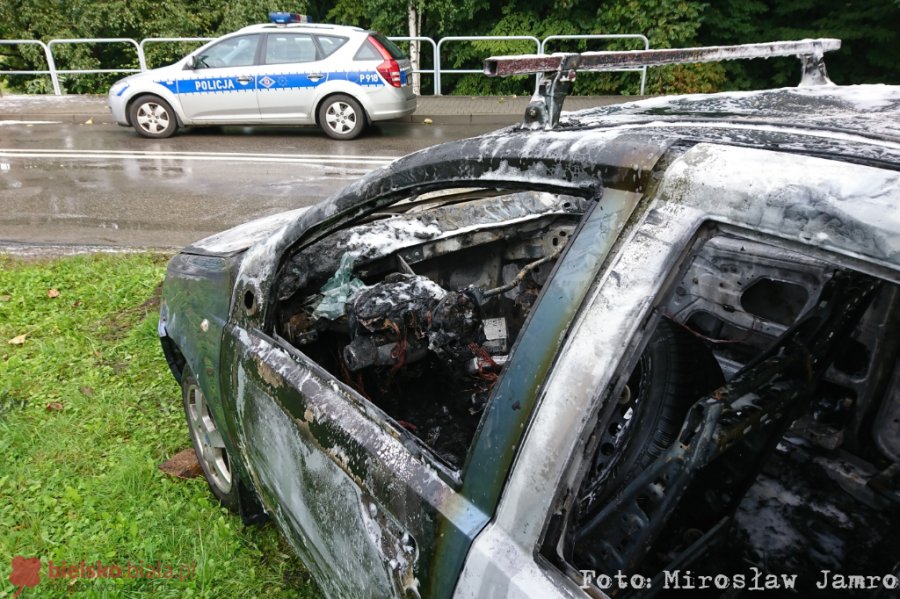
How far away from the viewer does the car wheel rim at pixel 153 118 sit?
10.3 metres

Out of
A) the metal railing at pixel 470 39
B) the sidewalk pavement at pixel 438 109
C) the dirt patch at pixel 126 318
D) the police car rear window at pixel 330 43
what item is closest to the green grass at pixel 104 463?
the dirt patch at pixel 126 318

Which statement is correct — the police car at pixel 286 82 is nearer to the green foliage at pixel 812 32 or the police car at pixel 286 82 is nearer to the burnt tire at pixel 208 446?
the green foliage at pixel 812 32

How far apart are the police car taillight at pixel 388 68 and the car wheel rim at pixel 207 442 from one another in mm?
7844

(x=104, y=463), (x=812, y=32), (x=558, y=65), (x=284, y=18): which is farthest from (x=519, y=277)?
(x=812, y=32)

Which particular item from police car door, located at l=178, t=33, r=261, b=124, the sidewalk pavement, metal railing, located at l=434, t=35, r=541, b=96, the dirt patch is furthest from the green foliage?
the dirt patch

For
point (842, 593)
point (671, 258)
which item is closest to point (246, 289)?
point (671, 258)

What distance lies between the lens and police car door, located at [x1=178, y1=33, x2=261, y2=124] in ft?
32.5

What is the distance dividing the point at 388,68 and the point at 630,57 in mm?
8592

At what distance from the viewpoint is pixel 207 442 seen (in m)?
2.71

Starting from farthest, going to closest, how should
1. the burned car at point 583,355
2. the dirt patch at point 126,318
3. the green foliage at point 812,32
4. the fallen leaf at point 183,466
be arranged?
the green foliage at point 812,32 → the dirt patch at point 126,318 → the fallen leaf at point 183,466 → the burned car at point 583,355

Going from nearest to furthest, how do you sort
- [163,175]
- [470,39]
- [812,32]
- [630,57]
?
[630,57] → [163,175] → [812,32] → [470,39]

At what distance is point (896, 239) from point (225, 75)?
10.4 metres

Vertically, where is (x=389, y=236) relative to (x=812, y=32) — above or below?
below

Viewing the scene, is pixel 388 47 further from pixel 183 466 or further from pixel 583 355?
pixel 583 355
